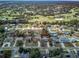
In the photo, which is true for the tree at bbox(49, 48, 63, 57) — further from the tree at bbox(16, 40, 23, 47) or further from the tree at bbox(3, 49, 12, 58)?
the tree at bbox(3, 49, 12, 58)

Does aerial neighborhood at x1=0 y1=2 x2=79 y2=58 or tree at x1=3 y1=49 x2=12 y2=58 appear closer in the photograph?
tree at x1=3 y1=49 x2=12 y2=58

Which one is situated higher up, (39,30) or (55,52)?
(39,30)

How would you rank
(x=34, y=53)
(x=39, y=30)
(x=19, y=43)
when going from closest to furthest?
(x=34, y=53) < (x=19, y=43) < (x=39, y=30)

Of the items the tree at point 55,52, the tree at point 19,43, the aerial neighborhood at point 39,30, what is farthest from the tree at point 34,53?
the tree at point 19,43

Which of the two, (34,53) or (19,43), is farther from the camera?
(19,43)

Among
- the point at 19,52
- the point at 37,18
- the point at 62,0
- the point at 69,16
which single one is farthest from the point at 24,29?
the point at 62,0

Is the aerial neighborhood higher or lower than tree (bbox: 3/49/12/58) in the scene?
higher

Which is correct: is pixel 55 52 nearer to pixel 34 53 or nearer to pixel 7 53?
pixel 34 53

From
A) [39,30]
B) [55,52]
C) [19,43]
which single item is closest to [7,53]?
[19,43]

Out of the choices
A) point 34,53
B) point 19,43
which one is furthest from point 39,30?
point 34,53

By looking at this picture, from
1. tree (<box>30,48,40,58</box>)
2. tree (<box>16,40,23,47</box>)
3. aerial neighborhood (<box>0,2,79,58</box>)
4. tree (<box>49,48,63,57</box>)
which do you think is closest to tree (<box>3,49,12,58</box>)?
aerial neighborhood (<box>0,2,79,58</box>)

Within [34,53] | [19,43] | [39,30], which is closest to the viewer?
[34,53]
